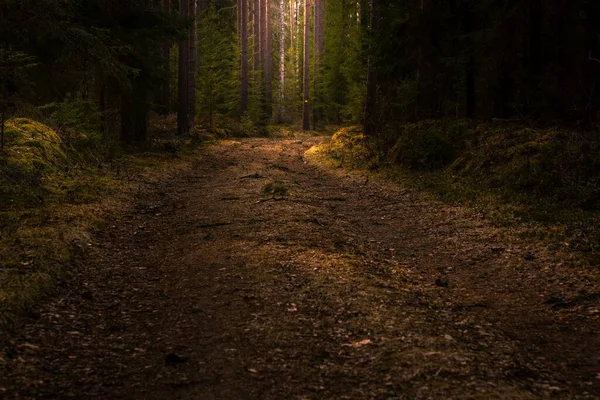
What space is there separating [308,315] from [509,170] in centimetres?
798

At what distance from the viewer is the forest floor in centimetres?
392

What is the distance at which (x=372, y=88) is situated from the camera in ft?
67.6

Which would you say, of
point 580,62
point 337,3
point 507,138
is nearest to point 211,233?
point 507,138

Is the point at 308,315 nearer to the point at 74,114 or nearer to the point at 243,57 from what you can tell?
the point at 74,114

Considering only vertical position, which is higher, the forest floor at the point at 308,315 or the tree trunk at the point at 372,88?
the tree trunk at the point at 372,88

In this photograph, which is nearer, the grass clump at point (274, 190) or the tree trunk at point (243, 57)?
the grass clump at point (274, 190)

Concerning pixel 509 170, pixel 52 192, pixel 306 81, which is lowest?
pixel 52 192

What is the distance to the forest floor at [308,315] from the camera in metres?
3.92

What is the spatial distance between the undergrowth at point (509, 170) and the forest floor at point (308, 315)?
0.64m

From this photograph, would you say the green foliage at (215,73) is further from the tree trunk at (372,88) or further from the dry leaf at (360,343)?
the dry leaf at (360,343)

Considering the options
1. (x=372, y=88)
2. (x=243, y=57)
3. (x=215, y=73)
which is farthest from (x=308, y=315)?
(x=243, y=57)

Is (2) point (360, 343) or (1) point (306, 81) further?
(1) point (306, 81)

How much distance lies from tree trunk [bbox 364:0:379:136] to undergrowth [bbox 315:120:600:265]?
8.96 ft

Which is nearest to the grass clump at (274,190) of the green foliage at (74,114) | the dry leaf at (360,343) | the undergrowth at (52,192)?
the undergrowth at (52,192)
